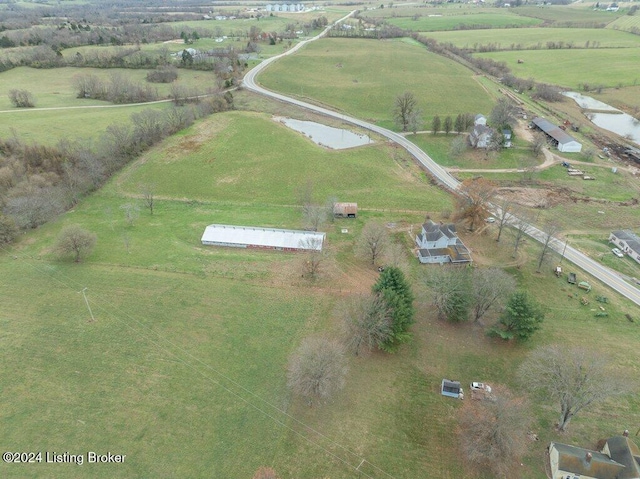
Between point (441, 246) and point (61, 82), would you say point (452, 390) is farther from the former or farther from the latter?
point (61, 82)

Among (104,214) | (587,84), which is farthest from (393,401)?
(587,84)

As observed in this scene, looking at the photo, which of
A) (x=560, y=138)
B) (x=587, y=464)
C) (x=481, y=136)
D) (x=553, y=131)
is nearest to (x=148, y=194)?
(x=587, y=464)

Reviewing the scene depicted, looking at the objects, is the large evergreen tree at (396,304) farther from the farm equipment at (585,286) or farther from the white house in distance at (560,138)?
the white house in distance at (560,138)

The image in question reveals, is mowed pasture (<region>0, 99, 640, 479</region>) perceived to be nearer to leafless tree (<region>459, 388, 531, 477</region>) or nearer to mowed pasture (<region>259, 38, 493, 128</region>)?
leafless tree (<region>459, 388, 531, 477</region>)

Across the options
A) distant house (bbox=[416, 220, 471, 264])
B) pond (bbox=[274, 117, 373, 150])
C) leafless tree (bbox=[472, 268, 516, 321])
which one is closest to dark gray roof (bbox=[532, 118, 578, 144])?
pond (bbox=[274, 117, 373, 150])

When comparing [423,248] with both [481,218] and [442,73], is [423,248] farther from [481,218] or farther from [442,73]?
[442,73]
